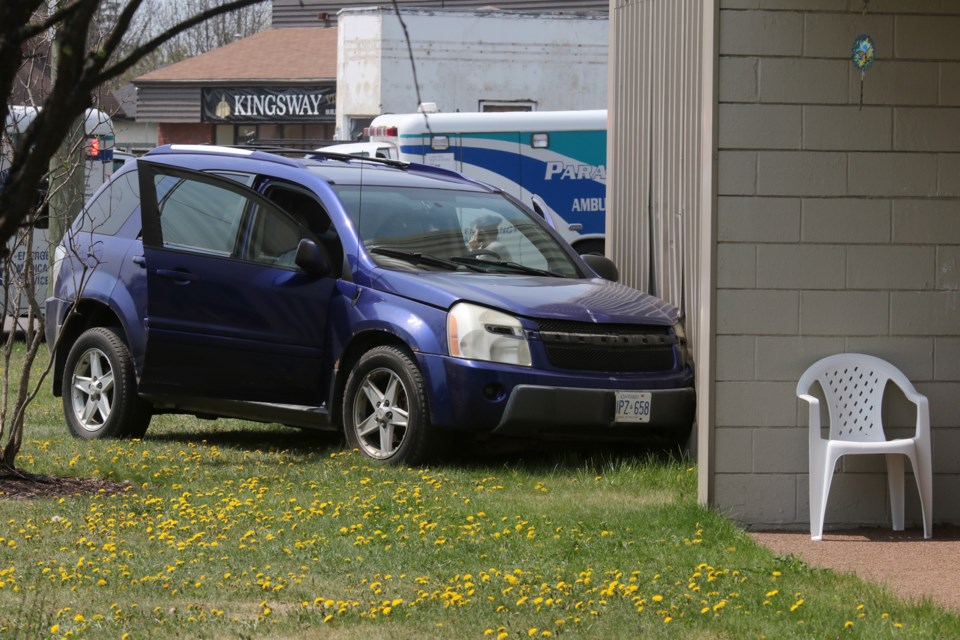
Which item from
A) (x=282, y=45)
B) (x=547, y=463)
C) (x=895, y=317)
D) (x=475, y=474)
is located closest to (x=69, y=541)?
(x=475, y=474)

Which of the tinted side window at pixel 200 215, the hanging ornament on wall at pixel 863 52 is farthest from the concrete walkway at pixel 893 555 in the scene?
the tinted side window at pixel 200 215

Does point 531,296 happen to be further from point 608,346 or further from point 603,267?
point 603,267

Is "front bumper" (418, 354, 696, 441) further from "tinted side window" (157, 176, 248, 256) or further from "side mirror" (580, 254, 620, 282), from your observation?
"tinted side window" (157, 176, 248, 256)

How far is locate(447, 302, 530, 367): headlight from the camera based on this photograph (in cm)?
848

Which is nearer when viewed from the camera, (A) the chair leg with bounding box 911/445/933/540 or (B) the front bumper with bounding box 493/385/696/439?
(A) the chair leg with bounding box 911/445/933/540

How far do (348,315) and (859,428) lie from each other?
10.3 feet

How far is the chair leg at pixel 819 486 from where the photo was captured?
700 cm

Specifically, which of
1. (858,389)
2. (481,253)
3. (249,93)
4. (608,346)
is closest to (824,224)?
(858,389)

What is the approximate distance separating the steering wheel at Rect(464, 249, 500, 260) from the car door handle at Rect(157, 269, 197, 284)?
1696mm

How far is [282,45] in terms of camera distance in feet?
130

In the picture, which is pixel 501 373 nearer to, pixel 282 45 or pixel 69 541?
pixel 69 541

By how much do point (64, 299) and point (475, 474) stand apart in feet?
11.2

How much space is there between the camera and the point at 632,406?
8.62m

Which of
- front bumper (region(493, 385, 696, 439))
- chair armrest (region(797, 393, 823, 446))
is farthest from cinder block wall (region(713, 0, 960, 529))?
front bumper (region(493, 385, 696, 439))
